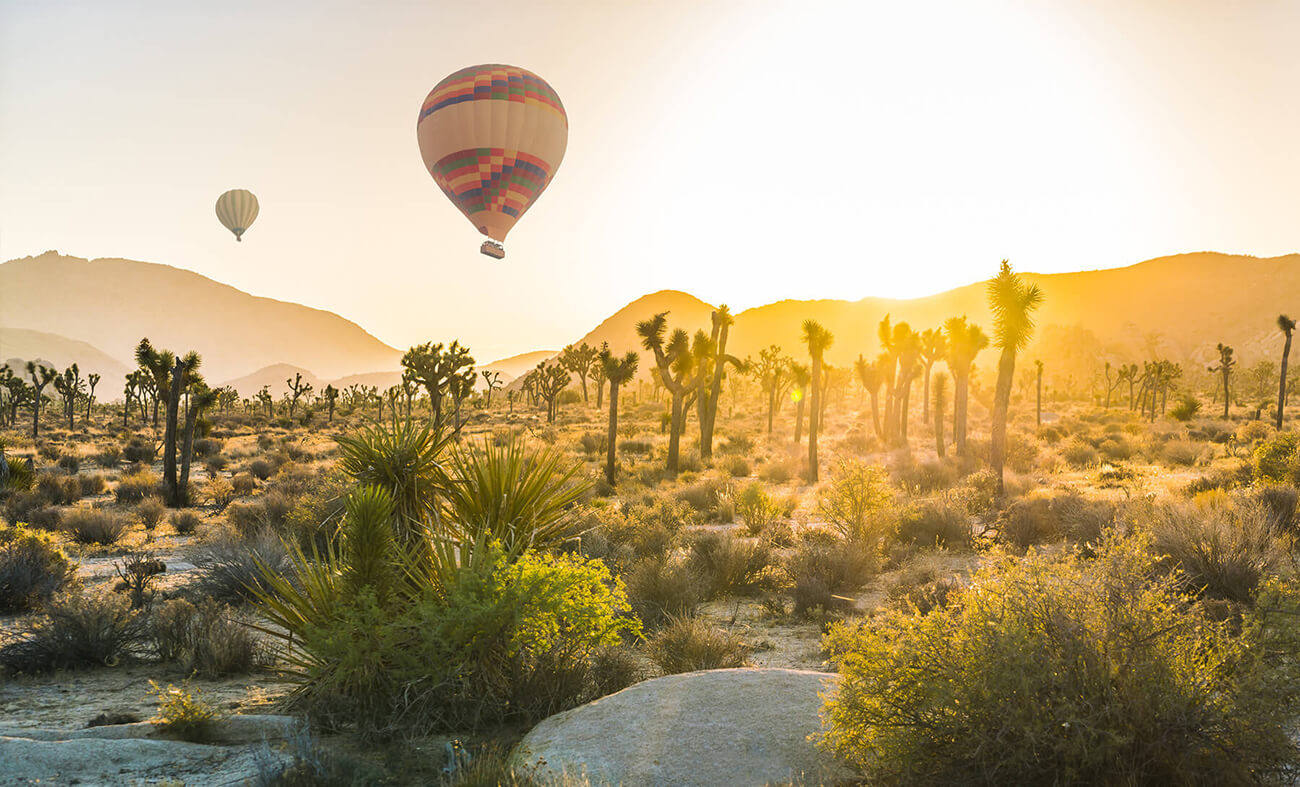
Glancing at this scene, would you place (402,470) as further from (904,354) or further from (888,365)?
(888,365)

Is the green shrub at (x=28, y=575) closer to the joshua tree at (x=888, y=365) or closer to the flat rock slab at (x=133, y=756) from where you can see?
the flat rock slab at (x=133, y=756)

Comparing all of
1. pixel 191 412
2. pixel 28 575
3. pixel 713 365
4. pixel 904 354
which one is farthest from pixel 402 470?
pixel 904 354

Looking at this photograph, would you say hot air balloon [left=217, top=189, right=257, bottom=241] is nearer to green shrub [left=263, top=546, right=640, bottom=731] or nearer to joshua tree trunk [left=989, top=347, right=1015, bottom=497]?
joshua tree trunk [left=989, top=347, right=1015, bottom=497]

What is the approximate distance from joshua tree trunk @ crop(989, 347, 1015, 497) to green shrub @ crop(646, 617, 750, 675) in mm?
16911

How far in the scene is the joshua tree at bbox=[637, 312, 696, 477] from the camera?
32.2 metres

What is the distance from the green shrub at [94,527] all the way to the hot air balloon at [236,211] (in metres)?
63.5

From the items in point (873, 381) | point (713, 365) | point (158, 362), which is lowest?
point (158, 362)

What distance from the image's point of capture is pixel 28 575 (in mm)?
10391

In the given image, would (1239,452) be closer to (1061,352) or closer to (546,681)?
(546,681)

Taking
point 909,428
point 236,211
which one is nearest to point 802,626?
point 909,428

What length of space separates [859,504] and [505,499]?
32.8 feet

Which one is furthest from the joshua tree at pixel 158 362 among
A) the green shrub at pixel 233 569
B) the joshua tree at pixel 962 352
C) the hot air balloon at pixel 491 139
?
the joshua tree at pixel 962 352

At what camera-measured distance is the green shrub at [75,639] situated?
26.0 ft

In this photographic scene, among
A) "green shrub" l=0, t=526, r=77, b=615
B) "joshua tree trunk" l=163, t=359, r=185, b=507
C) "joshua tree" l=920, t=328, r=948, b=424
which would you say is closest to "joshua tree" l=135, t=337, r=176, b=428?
"joshua tree trunk" l=163, t=359, r=185, b=507
